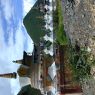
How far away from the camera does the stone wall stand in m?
13.4

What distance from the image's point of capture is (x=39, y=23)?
96.7ft

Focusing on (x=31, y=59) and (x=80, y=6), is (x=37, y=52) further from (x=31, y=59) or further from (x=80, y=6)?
(x=80, y=6)

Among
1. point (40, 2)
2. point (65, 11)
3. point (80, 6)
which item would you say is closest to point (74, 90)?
point (65, 11)

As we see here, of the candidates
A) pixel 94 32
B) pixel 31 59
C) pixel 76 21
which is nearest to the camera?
pixel 94 32

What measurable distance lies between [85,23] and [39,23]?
15479mm

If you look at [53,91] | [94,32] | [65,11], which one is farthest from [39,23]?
[94,32]

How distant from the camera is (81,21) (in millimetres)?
14594

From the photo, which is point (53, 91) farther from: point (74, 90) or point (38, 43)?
point (38, 43)

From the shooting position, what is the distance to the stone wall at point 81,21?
13.4 metres

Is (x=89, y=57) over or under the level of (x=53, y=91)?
over

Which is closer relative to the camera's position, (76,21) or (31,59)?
(76,21)

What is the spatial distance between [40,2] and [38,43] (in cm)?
354

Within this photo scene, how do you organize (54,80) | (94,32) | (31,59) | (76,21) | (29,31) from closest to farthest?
1. (94,32)
2. (76,21)
3. (54,80)
4. (31,59)
5. (29,31)

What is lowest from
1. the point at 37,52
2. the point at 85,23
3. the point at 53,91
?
the point at 53,91
